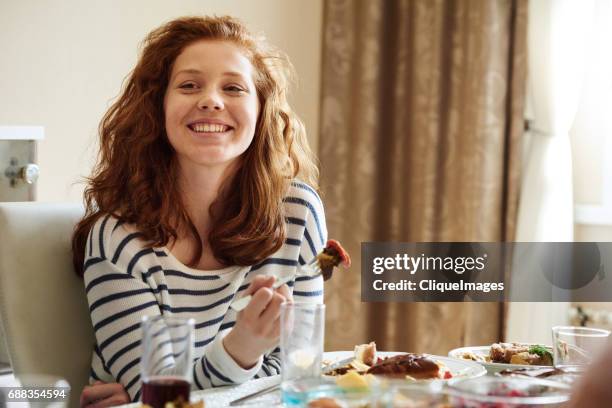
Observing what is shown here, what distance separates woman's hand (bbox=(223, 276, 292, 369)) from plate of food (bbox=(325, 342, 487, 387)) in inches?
4.4

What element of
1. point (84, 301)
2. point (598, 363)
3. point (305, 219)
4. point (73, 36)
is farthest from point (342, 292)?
point (598, 363)

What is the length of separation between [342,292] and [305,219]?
76.3 inches

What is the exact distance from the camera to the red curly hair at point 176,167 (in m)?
1.76

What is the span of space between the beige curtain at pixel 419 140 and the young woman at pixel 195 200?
5.12 feet

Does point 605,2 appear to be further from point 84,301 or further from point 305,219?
point 84,301

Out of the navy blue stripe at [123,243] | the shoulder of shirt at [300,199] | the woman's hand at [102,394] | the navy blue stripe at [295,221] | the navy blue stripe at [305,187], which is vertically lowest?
the woman's hand at [102,394]

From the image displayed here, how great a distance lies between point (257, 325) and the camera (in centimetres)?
137

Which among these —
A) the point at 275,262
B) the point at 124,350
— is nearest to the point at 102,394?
the point at 124,350

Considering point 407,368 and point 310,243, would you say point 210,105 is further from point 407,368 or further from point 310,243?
point 407,368

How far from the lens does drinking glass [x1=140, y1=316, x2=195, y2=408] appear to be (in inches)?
40.6

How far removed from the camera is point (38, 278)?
5.22ft

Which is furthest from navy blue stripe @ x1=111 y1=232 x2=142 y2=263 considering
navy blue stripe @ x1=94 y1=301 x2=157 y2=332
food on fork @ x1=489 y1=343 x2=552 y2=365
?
food on fork @ x1=489 y1=343 x2=552 y2=365

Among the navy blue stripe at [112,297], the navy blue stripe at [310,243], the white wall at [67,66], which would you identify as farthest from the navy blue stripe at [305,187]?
the white wall at [67,66]

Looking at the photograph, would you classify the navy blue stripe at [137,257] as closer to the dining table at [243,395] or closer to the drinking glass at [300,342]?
the dining table at [243,395]
